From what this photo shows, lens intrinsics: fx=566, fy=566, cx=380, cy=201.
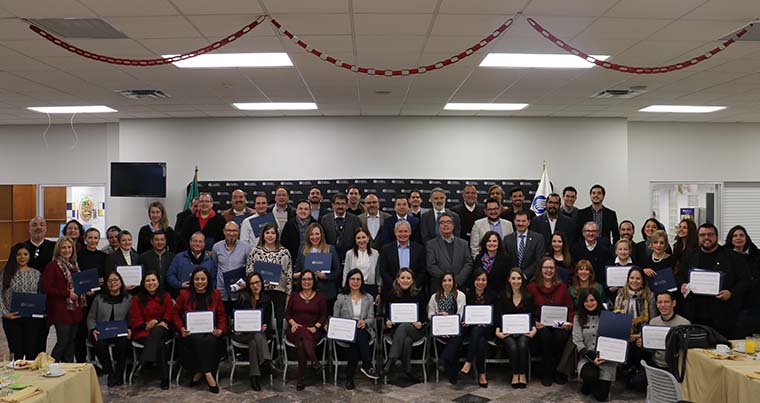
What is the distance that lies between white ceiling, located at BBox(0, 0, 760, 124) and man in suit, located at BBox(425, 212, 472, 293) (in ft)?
6.12

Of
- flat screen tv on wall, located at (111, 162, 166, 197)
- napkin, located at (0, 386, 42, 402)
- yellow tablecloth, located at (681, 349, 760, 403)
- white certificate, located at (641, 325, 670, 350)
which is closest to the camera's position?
napkin, located at (0, 386, 42, 402)

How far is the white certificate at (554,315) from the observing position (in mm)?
5770

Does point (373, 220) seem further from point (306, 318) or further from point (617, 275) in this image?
point (617, 275)

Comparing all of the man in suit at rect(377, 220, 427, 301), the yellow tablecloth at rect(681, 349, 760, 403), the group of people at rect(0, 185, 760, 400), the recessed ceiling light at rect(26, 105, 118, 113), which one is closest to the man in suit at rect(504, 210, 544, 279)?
the group of people at rect(0, 185, 760, 400)

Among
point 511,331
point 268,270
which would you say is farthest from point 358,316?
point 511,331

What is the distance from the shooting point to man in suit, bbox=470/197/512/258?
21.6ft

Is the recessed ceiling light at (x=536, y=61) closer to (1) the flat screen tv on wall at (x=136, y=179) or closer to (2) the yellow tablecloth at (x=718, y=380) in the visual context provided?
(2) the yellow tablecloth at (x=718, y=380)

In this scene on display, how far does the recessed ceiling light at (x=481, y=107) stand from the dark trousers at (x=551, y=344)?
4275 mm

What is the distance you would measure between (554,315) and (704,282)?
1.43 metres

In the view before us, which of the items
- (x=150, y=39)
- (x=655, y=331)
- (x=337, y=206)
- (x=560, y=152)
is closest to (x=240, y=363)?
(x=337, y=206)

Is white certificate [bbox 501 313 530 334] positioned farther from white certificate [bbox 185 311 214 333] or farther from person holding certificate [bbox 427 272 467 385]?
white certificate [bbox 185 311 214 333]

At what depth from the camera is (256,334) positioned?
5.77 meters

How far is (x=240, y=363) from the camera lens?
228 inches

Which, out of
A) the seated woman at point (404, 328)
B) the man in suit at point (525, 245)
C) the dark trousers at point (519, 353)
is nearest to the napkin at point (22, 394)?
the seated woman at point (404, 328)
